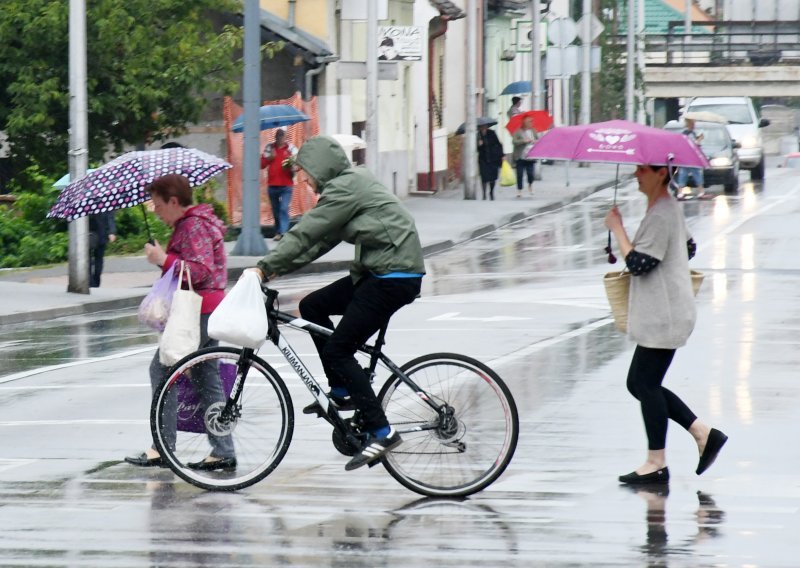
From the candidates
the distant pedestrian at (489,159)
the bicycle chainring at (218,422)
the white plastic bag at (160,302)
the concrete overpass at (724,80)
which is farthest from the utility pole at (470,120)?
the concrete overpass at (724,80)

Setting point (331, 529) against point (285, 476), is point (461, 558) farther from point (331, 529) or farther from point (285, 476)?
point (285, 476)

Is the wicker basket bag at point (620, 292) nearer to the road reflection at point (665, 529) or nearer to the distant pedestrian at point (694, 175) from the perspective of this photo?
the road reflection at point (665, 529)

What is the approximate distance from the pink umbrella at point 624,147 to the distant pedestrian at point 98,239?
1184 centimetres

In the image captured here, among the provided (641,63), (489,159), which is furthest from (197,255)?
(641,63)

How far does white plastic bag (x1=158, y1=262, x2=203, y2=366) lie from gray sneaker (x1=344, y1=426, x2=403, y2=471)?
41.5 inches

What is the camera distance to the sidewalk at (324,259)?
18.5 meters

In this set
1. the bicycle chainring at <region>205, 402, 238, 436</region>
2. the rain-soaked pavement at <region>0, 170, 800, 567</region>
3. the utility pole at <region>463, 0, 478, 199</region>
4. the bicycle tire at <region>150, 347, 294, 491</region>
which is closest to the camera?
the rain-soaked pavement at <region>0, 170, 800, 567</region>

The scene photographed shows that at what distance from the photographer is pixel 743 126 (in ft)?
149

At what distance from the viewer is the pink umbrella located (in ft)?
26.5

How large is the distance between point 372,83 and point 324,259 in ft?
20.8

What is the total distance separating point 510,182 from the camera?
128ft

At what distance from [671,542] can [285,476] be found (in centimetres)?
228

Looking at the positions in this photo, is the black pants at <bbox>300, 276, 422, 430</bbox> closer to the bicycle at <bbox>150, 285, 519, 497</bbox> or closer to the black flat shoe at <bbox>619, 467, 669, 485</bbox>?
the bicycle at <bbox>150, 285, 519, 497</bbox>

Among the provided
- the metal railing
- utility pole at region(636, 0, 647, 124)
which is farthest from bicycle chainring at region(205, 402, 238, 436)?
the metal railing
